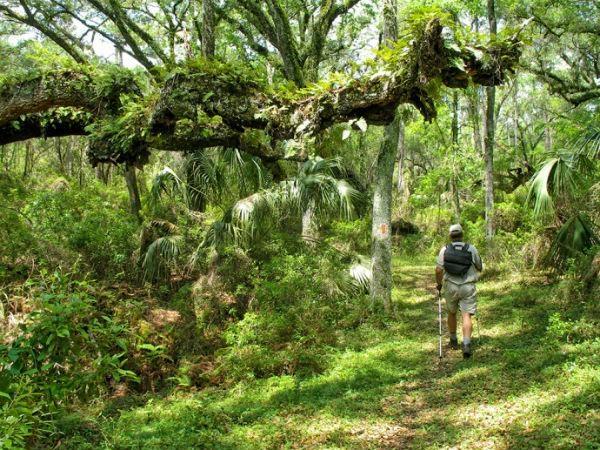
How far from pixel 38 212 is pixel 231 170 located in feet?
13.5

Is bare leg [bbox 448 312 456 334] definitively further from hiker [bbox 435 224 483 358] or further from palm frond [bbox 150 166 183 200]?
palm frond [bbox 150 166 183 200]

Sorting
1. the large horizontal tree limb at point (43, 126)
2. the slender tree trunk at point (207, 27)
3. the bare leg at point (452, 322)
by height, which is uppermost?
the slender tree trunk at point (207, 27)

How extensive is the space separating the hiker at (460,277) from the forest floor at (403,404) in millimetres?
570

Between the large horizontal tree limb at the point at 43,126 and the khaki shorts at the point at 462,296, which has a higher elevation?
the large horizontal tree limb at the point at 43,126

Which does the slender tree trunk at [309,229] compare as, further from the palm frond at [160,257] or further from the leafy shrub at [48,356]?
the leafy shrub at [48,356]

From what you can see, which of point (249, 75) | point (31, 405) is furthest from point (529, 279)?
point (31, 405)

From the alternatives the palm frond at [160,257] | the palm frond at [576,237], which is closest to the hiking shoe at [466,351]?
the palm frond at [576,237]

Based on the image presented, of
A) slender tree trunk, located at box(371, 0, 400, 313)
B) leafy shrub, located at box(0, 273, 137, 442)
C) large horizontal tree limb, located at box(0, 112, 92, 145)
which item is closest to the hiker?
slender tree trunk, located at box(371, 0, 400, 313)

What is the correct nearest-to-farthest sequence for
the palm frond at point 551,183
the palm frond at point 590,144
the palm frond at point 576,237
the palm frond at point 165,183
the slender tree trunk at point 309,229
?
the palm frond at point 590,144 → the palm frond at point 551,183 → the palm frond at point 576,237 → the palm frond at point 165,183 → the slender tree trunk at point 309,229

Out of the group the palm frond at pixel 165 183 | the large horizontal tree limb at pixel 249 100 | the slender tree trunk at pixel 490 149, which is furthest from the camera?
the slender tree trunk at pixel 490 149

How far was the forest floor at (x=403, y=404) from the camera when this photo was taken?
511cm

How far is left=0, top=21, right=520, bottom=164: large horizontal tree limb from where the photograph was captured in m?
5.88

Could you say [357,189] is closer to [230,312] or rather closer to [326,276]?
[326,276]

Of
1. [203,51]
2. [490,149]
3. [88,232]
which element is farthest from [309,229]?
[490,149]
